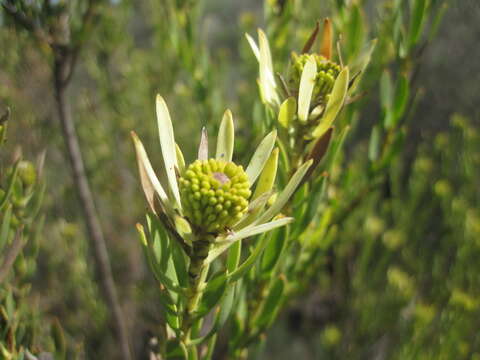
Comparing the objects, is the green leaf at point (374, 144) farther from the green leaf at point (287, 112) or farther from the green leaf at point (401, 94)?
the green leaf at point (287, 112)

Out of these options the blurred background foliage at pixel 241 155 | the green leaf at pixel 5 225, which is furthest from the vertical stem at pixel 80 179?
the green leaf at pixel 5 225

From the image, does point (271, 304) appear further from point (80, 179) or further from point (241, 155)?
point (80, 179)

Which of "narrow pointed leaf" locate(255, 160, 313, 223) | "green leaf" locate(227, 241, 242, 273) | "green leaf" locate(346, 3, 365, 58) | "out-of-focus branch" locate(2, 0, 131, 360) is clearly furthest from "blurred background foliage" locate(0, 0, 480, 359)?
"narrow pointed leaf" locate(255, 160, 313, 223)

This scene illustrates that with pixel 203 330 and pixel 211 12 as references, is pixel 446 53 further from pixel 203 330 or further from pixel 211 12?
pixel 203 330

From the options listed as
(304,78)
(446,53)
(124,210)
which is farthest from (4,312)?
(446,53)

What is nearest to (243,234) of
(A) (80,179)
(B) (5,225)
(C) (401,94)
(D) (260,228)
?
(D) (260,228)

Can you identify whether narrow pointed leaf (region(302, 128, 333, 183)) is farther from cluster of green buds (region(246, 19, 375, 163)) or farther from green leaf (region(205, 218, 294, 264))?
green leaf (region(205, 218, 294, 264))
